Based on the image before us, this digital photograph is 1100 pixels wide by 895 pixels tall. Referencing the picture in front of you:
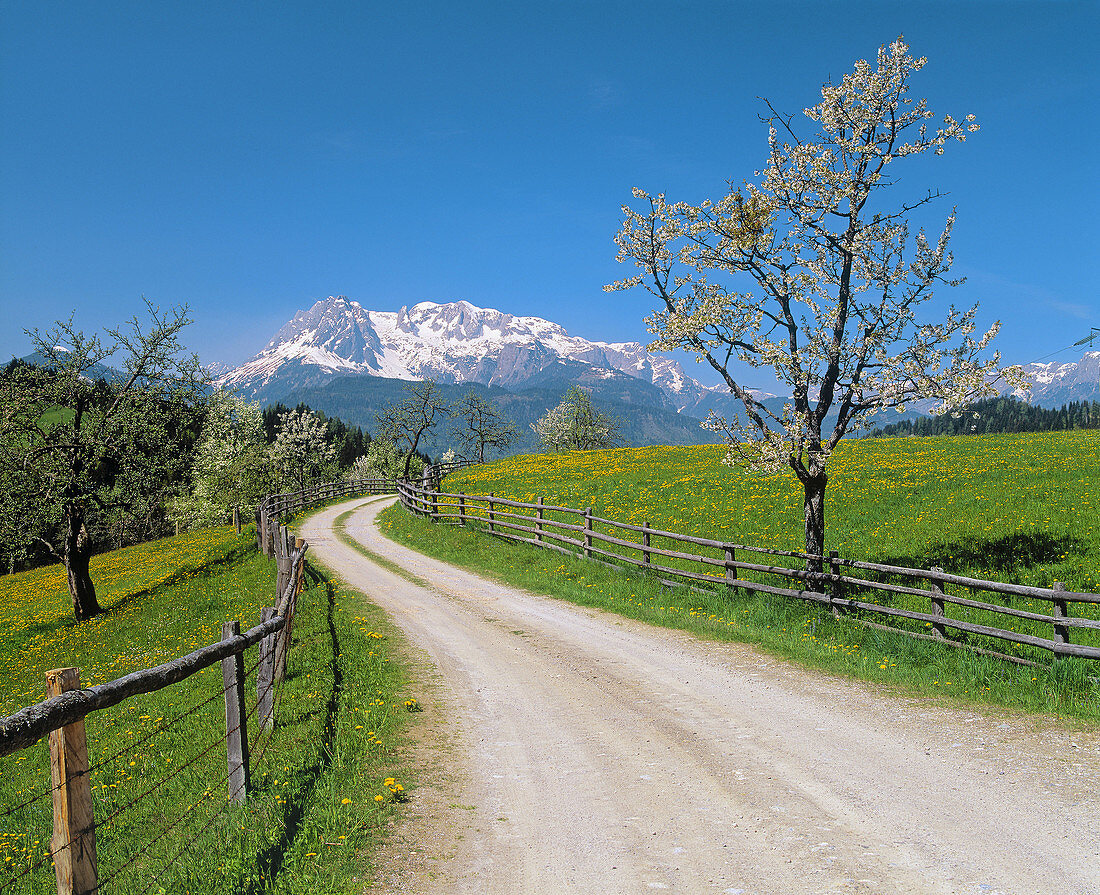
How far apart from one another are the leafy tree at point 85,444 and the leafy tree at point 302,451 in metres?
43.4

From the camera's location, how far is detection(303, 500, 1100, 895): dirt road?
518 cm

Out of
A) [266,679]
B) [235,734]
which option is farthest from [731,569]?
[235,734]

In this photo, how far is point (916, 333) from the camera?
45.4 feet

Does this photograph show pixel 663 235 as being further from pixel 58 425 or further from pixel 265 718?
pixel 58 425

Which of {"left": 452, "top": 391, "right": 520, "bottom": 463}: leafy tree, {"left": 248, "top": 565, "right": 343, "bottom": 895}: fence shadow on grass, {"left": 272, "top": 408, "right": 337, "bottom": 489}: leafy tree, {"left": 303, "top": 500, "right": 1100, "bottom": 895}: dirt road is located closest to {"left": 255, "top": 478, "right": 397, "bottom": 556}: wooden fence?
{"left": 272, "top": 408, "right": 337, "bottom": 489}: leafy tree

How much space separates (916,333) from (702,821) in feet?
38.2

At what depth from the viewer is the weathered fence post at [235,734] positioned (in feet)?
22.2

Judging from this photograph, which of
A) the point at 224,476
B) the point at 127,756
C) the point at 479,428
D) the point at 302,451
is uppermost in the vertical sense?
the point at 479,428

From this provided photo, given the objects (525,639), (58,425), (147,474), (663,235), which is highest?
(663,235)

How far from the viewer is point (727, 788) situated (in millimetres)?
6652

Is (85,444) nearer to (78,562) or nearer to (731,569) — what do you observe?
(78,562)

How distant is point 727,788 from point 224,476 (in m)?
64.2

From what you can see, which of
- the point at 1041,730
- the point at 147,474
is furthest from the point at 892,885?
the point at 147,474

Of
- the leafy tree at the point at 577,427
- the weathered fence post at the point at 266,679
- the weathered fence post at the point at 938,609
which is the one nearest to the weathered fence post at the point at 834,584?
the weathered fence post at the point at 938,609
